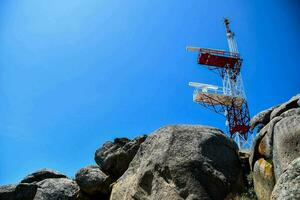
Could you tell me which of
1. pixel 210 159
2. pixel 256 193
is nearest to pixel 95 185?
pixel 210 159

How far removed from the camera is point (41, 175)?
25406mm

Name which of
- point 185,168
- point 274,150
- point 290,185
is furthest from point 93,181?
A: point 290,185

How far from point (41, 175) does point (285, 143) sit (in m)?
16.7

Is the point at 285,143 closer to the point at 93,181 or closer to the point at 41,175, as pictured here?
the point at 93,181

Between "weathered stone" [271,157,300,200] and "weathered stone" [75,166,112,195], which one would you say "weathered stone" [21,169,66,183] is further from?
"weathered stone" [271,157,300,200]

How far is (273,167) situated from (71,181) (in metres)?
13.3

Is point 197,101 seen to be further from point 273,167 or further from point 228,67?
point 273,167

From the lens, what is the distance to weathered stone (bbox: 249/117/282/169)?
14.2 meters

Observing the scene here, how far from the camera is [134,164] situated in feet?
59.0

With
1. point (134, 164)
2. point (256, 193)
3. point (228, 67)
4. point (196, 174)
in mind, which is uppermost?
point (228, 67)

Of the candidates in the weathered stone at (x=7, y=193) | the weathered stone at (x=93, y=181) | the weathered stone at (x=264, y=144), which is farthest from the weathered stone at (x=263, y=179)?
the weathered stone at (x=7, y=193)

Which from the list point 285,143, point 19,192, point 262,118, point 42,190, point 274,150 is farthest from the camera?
point 19,192

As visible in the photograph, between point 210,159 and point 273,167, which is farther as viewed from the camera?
point 210,159

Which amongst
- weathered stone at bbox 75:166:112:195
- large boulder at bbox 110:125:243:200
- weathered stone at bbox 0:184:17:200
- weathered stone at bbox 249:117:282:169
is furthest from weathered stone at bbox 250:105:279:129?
weathered stone at bbox 0:184:17:200
